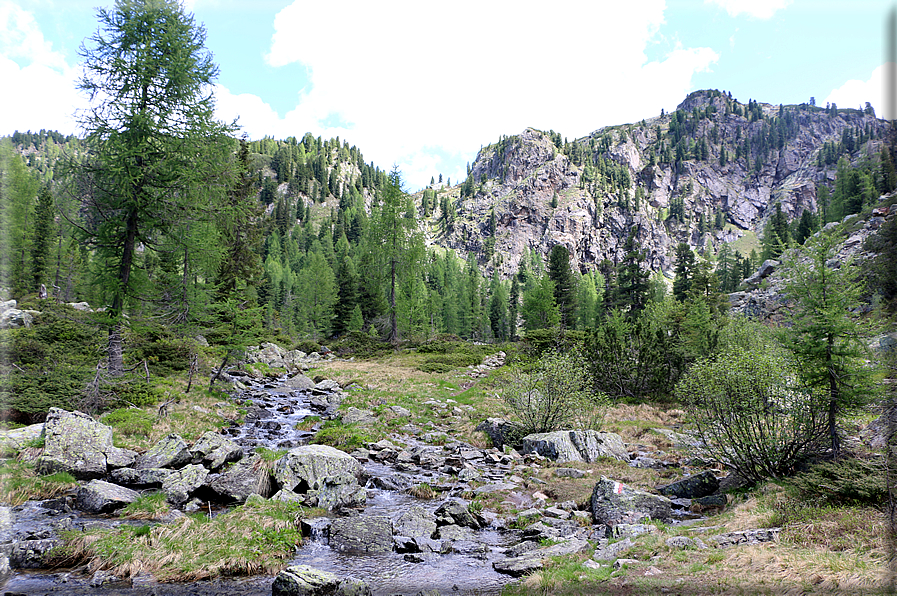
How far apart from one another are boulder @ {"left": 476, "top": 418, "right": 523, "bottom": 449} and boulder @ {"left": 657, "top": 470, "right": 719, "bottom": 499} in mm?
6874

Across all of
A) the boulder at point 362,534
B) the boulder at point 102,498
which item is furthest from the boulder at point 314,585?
the boulder at point 102,498

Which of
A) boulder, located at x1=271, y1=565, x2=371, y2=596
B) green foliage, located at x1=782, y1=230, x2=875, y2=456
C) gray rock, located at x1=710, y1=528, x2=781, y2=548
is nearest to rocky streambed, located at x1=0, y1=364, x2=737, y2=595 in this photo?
boulder, located at x1=271, y1=565, x2=371, y2=596

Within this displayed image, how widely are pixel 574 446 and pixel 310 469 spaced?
10.5 meters

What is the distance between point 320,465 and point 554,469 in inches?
327

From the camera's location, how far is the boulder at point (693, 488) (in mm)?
13297

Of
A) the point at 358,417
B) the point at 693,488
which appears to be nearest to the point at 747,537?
the point at 693,488

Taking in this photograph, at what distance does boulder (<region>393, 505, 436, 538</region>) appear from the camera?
34.6 feet

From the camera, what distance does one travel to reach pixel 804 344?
12.8 meters

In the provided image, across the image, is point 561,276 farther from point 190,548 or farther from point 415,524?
point 190,548

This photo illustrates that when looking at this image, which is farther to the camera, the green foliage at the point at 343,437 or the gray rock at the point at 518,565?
the green foliage at the point at 343,437

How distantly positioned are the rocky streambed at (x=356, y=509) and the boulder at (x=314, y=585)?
0.02m

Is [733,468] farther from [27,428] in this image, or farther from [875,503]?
[27,428]

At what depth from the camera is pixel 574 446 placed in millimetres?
17656

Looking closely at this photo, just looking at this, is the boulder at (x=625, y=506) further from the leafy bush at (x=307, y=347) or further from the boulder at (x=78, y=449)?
the leafy bush at (x=307, y=347)
